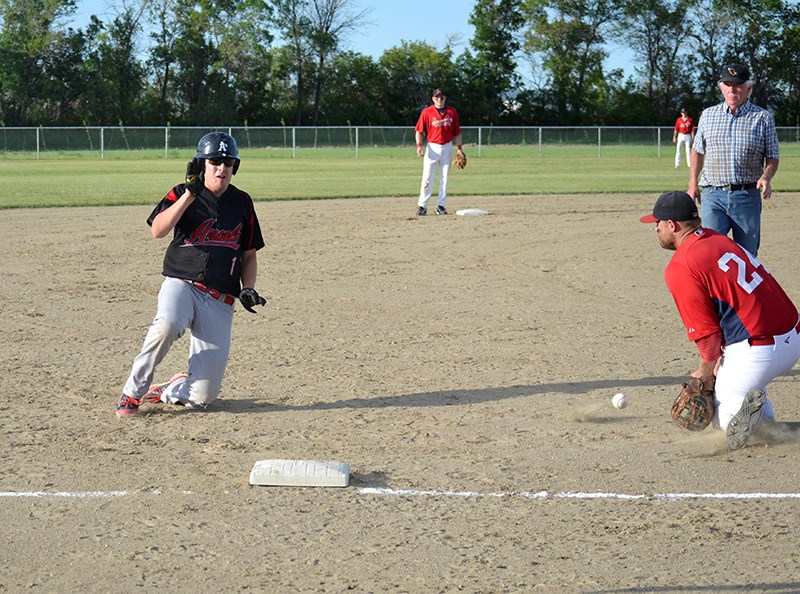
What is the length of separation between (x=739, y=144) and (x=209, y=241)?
14.3 feet

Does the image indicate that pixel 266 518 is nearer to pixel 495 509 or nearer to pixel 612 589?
pixel 495 509

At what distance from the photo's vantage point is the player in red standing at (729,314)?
212 inches

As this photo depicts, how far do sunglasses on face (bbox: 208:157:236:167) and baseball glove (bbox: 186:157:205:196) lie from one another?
0.07 meters

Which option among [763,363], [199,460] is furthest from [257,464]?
[763,363]

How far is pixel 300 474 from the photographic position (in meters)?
4.90

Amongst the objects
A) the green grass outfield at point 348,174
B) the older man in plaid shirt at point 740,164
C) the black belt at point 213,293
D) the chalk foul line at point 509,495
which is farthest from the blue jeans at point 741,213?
the green grass outfield at point 348,174

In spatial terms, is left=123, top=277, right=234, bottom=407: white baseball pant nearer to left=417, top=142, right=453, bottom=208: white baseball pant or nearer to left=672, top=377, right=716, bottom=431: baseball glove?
left=672, top=377, right=716, bottom=431: baseball glove

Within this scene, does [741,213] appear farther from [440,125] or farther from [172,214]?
[440,125]

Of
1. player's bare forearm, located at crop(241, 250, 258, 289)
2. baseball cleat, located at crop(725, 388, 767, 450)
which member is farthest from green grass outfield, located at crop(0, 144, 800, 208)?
baseball cleat, located at crop(725, 388, 767, 450)

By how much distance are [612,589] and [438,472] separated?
1.51 meters

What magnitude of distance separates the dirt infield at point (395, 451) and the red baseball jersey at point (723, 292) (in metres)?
0.65

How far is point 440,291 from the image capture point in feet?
34.5

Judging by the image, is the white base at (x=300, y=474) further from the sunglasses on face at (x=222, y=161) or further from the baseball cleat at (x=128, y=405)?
the sunglasses on face at (x=222, y=161)

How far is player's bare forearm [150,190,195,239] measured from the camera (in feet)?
19.8
